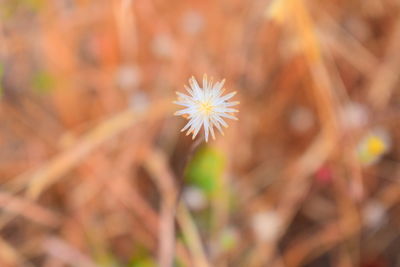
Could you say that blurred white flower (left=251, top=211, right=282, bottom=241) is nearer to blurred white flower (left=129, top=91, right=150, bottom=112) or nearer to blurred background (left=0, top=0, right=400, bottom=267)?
blurred background (left=0, top=0, right=400, bottom=267)

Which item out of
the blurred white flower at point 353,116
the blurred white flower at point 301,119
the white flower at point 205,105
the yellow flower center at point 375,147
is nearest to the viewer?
the white flower at point 205,105

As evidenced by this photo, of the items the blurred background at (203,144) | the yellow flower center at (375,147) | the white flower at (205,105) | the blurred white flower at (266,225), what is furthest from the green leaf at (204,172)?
the white flower at (205,105)

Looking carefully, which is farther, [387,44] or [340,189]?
[387,44]

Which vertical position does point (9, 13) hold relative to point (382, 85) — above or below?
above

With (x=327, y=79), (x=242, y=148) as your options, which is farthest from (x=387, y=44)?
(x=242, y=148)

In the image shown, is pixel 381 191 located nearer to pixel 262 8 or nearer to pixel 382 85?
pixel 382 85

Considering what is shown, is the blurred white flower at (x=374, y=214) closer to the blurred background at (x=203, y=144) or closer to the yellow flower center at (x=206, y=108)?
the blurred background at (x=203, y=144)

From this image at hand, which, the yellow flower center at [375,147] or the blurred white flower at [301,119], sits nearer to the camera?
the yellow flower center at [375,147]

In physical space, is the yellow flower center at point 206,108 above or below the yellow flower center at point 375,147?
below
